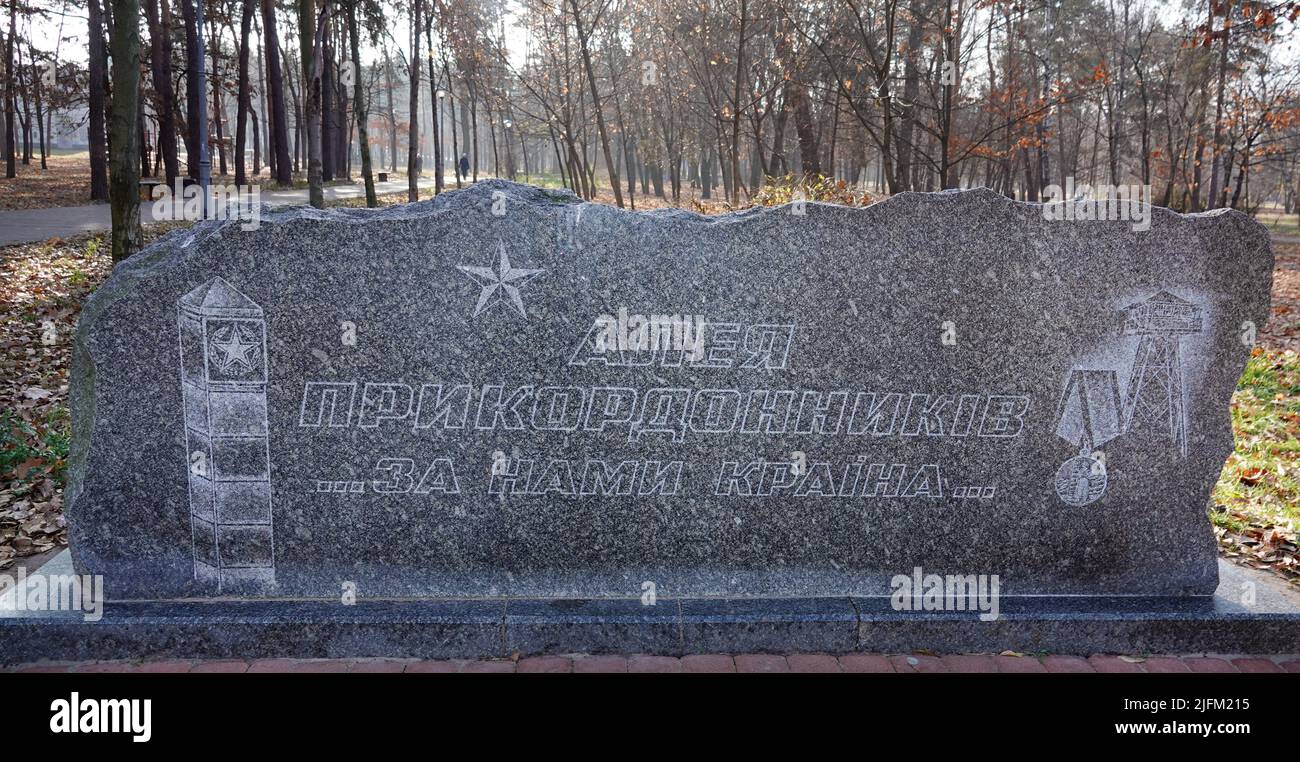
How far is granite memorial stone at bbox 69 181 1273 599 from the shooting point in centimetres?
345

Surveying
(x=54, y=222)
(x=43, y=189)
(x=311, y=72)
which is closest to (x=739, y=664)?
(x=311, y=72)

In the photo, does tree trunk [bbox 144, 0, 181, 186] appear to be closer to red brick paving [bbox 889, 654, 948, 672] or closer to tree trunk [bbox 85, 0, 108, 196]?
tree trunk [bbox 85, 0, 108, 196]

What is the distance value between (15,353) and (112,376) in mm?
5651

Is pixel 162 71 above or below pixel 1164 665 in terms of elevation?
above

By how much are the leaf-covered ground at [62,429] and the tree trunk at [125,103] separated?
1362 mm

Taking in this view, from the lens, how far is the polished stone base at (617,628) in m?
3.40

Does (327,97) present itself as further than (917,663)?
Yes

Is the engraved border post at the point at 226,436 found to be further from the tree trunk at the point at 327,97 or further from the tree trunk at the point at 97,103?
the tree trunk at the point at 327,97

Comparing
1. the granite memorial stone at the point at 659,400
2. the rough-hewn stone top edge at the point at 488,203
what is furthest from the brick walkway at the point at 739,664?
the rough-hewn stone top edge at the point at 488,203

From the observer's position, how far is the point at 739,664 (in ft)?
11.3

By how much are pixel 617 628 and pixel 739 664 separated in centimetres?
50

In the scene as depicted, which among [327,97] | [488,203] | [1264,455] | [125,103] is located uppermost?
[327,97]

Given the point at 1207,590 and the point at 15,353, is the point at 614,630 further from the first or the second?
the point at 15,353

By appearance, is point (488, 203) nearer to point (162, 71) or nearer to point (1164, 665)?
point (1164, 665)
